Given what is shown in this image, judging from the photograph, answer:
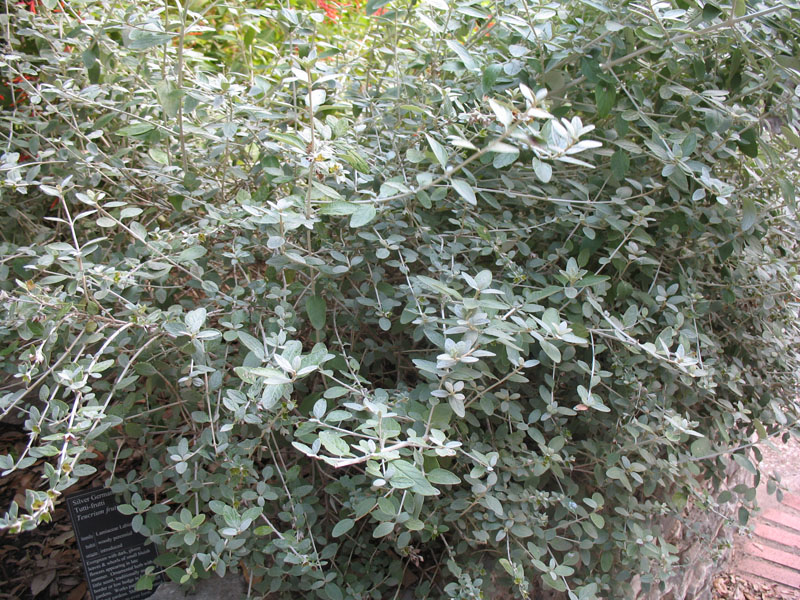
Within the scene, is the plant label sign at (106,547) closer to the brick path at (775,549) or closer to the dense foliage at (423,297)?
the dense foliage at (423,297)

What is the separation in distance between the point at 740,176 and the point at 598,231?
21.6 inches

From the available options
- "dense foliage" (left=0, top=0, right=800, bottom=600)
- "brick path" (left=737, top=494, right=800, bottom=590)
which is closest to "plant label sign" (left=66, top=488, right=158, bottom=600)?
"dense foliage" (left=0, top=0, right=800, bottom=600)

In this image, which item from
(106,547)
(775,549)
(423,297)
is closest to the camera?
(423,297)

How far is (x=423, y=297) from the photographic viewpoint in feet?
4.40

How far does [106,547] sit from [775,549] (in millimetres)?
2525

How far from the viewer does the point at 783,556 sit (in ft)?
8.31

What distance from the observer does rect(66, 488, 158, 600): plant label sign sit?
1.49m

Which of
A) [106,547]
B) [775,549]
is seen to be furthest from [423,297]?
[775,549]

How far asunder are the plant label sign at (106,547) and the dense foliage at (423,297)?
0.45 ft

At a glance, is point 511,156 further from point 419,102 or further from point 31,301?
point 31,301

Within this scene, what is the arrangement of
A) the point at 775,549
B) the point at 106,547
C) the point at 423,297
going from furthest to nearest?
the point at 775,549 < the point at 106,547 < the point at 423,297

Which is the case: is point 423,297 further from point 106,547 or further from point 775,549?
point 775,549

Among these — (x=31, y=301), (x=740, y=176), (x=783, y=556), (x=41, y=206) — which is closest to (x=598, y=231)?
(x=740, y=176)

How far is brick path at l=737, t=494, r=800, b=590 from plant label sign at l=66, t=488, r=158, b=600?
84.7 inches
